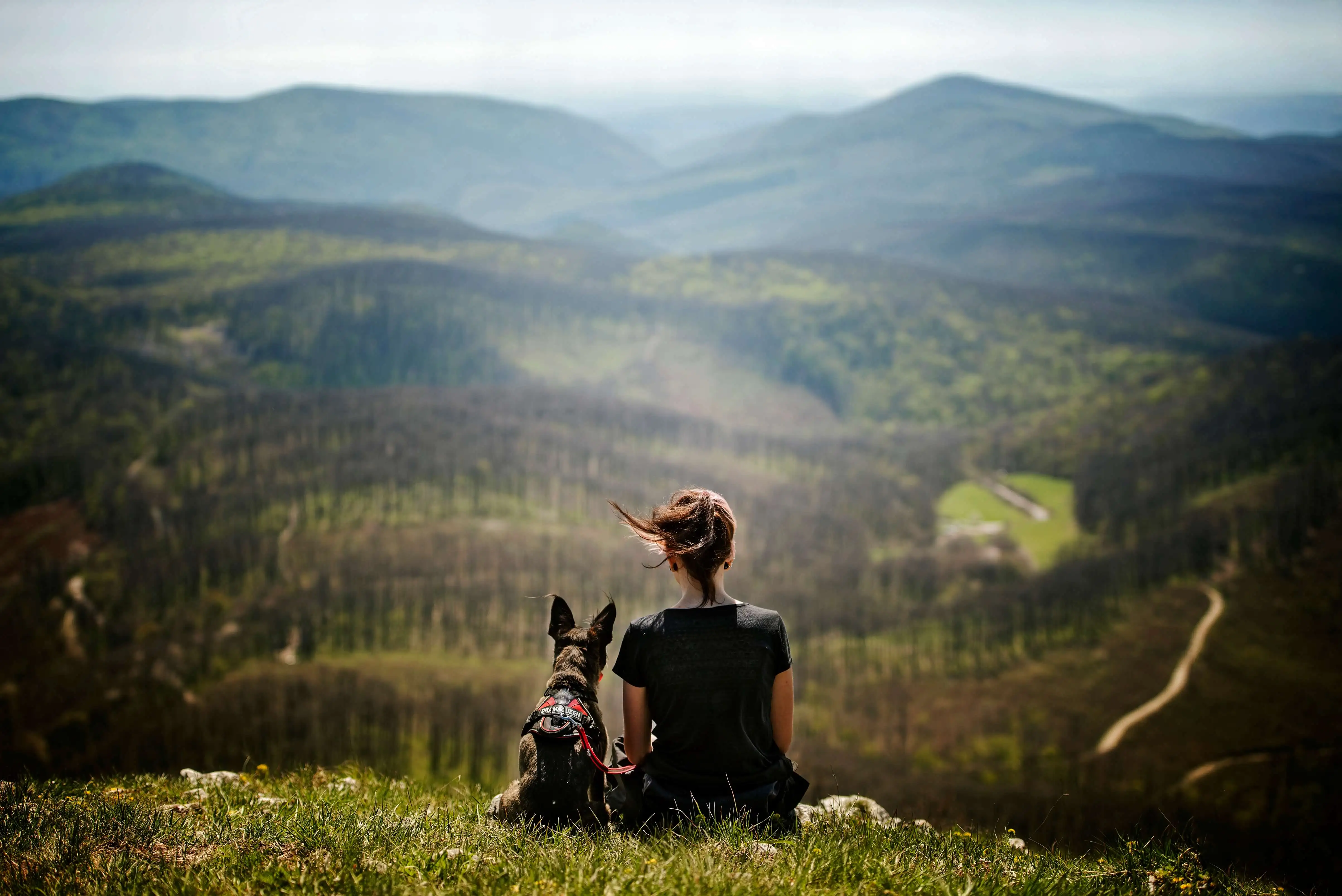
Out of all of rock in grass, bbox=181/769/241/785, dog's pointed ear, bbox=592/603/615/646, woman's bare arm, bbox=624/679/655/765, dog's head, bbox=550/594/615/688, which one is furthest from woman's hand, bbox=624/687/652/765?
rock in grass, bbox=181/769/241/785

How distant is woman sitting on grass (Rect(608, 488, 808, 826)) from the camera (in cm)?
1032

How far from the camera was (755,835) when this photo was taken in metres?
10.8

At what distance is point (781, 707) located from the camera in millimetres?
11156

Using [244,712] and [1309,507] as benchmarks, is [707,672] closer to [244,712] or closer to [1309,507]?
[244,712]

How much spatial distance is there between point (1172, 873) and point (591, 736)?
7.29 m

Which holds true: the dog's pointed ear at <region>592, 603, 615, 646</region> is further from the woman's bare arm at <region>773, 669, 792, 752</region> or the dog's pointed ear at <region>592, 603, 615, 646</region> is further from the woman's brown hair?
the woman's brown hair

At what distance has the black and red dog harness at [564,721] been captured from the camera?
10562mm

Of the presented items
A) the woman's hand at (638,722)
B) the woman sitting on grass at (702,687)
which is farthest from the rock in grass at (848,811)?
the woman's hand at (638,722)

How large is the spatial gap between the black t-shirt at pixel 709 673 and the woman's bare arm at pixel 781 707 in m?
0.09

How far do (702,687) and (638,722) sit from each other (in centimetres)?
103

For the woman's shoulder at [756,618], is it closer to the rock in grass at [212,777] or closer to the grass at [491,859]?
the grass at [491,859]

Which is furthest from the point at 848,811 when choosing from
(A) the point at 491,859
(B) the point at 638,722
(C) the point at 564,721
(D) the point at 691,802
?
(A) the point at 491,859

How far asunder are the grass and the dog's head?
194 cm

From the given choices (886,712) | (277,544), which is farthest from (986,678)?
(277,544)
